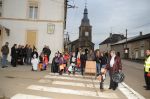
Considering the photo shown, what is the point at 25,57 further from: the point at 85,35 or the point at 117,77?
the point at 85,35

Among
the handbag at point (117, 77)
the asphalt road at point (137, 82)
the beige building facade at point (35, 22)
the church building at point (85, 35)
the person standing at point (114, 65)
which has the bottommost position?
the asphalt road at point (137, 82)

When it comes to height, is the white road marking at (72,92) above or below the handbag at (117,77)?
below

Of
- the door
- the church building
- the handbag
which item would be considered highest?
the church building

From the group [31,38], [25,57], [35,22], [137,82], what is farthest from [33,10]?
[137,82]

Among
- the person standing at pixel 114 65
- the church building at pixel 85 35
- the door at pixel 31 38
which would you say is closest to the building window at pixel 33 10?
the door at pixel 31 38

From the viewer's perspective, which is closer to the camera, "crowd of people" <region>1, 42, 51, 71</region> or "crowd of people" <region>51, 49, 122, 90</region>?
"crowd of people" <region>51, 49, 122, 90</region>

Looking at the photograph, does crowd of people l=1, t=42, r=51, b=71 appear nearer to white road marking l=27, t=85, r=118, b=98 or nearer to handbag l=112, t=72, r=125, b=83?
white road marking l=27, t=85, r=118, b=98

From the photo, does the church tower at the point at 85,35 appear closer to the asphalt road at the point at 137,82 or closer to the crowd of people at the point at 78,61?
the asphalt road at the point at 137,82

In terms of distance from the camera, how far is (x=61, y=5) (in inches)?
1152

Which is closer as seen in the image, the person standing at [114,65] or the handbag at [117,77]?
the handbag at [117,77]

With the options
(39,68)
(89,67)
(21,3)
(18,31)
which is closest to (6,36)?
(18,31)

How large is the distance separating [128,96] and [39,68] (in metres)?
10.1

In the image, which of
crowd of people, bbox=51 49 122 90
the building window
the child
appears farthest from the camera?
the building window

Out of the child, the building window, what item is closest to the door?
the building window
